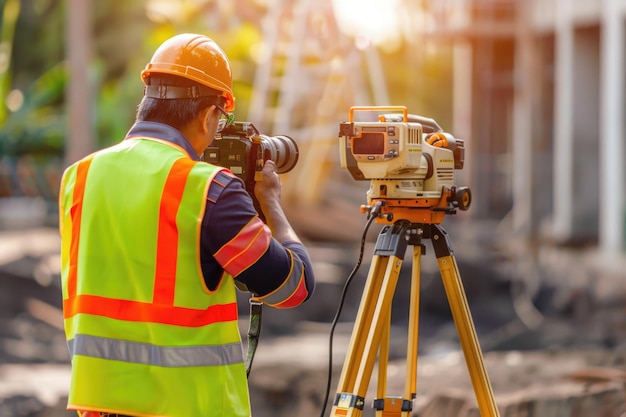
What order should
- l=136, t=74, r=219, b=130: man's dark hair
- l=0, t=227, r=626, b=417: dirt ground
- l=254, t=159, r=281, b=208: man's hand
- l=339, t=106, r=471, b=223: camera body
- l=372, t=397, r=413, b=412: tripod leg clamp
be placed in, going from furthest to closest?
l=0, t=227, r=626, b=417: dirt ground < l=372, t=397, r=413, b=412: tripod leg clamp < l=339, t=106, r=471, b=223: camera body < l=254, t=159, r=281, b=208: man's hand < l=136, t=74, r=219, b=130: man's dark hair

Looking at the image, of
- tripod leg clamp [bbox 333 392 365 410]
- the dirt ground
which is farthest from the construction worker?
the dirt ground

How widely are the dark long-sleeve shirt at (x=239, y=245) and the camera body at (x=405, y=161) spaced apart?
33.1 inches

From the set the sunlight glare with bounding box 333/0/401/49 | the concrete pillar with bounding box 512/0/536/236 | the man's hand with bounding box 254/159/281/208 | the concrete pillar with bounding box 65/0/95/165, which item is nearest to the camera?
the man's hand with bounding box 254/159/281/208

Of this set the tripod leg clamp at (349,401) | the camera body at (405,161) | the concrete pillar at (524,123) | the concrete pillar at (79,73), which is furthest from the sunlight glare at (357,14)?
the tripod leg clamp at (349,401)

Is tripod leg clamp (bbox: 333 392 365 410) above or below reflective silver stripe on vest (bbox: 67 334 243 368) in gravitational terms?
below

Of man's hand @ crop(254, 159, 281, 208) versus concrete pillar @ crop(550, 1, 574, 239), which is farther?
concrete pillar @ crop(550, 1, 574, 239)

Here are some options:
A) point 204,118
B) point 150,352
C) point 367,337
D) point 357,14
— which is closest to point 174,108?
point 204,118

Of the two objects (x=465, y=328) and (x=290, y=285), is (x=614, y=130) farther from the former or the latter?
(x=290, y=285)

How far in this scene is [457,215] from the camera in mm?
17875

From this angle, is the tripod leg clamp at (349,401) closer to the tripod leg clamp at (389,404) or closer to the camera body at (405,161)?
the tripod leg clamp at (389,404)

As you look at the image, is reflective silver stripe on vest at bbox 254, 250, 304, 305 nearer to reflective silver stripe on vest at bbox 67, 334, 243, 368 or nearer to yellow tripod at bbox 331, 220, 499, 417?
reflective silver stripe on vest at bbox 67, 334, 243, 368

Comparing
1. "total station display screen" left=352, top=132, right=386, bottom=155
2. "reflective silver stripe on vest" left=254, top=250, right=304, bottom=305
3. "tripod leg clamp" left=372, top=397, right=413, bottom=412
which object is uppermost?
"total station display screen" left=352, top=132, right=386, bottom=155

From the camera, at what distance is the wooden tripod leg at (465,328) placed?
A: 3.21m

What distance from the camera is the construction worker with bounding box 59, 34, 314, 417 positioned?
7.24 ft
